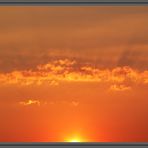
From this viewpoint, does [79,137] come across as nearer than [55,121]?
Yes

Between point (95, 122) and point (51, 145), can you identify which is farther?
point (95, 122)

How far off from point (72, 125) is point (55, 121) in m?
0.13

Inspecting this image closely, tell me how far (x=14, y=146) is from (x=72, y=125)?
0.47 m

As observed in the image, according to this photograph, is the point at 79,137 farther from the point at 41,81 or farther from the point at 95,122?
the point at 41,81

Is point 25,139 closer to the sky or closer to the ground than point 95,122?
closer to the ground

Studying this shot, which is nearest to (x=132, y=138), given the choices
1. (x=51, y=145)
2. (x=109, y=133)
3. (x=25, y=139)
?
(x=109, y=133)

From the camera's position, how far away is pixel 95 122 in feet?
8.32
